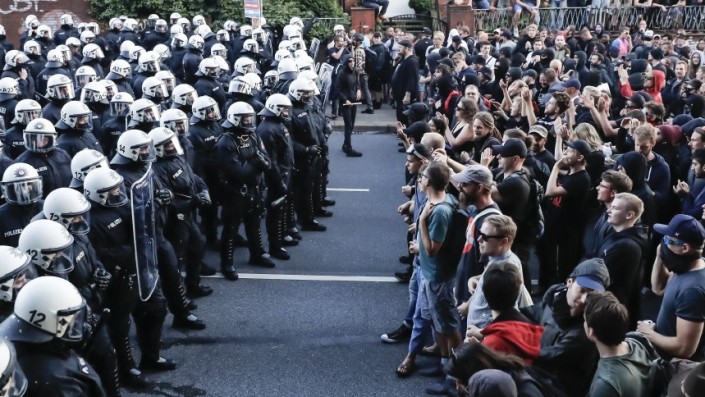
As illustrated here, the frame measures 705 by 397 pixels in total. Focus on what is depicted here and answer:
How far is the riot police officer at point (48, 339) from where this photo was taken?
4395 mm

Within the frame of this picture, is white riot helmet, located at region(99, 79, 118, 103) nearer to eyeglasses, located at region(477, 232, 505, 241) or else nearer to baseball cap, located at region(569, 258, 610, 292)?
eyeglasses, located at region(477, 232, 505, 241)

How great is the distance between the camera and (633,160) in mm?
7277

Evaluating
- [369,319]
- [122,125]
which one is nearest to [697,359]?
[369,319]

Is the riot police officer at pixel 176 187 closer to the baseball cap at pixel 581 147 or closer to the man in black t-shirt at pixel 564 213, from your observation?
the man in black t-shirt at pixel 564 213

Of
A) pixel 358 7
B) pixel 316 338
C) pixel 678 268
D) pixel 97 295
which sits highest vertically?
pixel 358 7

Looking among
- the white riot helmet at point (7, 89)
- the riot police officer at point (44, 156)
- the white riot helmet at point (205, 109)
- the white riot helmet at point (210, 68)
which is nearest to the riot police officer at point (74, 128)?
the riot police officer at point (44, 156)

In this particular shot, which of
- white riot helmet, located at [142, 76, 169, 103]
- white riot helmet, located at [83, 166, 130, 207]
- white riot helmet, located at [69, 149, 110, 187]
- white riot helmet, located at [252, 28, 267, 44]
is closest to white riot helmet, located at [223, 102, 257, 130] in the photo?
white riot helmet, located at [69, 149, 110, 187]

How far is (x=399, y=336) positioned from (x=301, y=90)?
425cm

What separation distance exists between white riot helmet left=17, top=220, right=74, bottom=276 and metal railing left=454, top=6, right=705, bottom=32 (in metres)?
18.6

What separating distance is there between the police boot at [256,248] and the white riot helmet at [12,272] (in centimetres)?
454

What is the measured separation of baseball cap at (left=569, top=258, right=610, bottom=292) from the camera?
472 centimetres

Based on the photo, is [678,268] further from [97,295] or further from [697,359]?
[97,295]

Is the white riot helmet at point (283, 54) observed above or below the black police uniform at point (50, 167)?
above

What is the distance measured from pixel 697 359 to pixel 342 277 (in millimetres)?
4922
